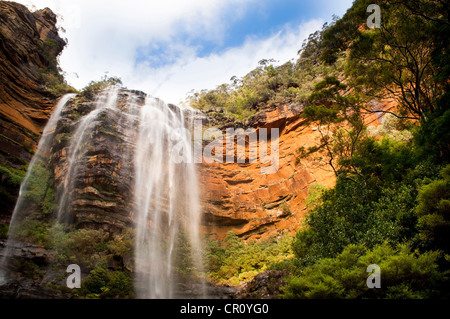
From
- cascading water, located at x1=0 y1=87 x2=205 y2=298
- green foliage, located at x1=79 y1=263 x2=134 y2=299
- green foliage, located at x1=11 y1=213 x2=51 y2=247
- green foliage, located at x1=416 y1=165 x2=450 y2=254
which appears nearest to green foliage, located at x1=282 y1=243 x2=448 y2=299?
green foliage, located at x1=416 y1=165 x2=450 y2=254

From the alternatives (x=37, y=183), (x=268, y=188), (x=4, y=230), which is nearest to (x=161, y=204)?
(x=37, y=183)

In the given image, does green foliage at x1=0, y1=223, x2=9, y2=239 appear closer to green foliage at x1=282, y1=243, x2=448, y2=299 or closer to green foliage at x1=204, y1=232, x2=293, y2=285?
green foliage at x1=204, y1=232, x2=293, y2=285

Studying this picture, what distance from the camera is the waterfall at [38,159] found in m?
10.4

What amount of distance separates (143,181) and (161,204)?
1.84 m

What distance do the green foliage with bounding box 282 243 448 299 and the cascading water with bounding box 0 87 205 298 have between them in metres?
7.56

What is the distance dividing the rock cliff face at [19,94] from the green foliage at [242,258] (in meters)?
10.8

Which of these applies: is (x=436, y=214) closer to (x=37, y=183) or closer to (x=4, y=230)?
(x=4, y=230)

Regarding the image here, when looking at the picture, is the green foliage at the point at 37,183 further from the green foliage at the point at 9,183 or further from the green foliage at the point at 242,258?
the green foliage at the point at 242,258

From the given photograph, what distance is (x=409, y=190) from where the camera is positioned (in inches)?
349

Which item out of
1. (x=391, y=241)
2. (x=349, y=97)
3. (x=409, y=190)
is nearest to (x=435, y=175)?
(x=409, y=190)

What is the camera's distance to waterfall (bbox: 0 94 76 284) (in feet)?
34.1

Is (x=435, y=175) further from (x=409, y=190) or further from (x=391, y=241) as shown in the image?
(x=391, y=241)

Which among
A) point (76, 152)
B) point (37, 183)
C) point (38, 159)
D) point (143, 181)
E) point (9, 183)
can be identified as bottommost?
point (9, 183)

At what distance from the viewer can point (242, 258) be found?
15.5m
